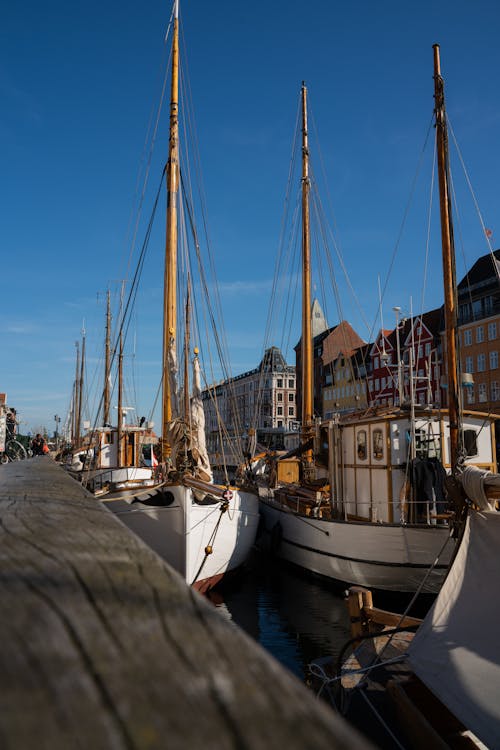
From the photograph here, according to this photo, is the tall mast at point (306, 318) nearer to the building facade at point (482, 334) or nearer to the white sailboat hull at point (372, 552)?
the white sailboat hull at point (372, 552)

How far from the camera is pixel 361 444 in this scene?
55.8 ft

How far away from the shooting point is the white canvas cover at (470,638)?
4586 millimetres

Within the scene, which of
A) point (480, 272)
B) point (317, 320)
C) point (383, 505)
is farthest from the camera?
point (317, 320)

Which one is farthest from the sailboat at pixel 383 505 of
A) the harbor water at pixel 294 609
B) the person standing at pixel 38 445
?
the person standing at pixel 38 445

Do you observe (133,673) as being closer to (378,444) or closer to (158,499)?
(158,499)

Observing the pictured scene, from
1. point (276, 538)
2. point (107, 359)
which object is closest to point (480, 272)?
point (107, 359)

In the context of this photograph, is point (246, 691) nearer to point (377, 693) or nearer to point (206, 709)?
point (206, 709)

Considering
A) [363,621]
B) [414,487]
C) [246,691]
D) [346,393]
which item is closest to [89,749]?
[246,691]

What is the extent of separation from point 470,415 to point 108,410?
2884cm

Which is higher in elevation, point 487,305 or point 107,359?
point 487,305

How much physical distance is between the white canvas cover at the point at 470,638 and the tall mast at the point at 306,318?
17.3 metres

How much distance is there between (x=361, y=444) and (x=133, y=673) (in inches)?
659

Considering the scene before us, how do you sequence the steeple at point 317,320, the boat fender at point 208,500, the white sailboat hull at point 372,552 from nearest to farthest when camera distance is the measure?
1. the white sailboat hull at point 372,552
2. the boat fender at point 208,500
3. the steeple at point 317,320

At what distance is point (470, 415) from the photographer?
15.8 meters
